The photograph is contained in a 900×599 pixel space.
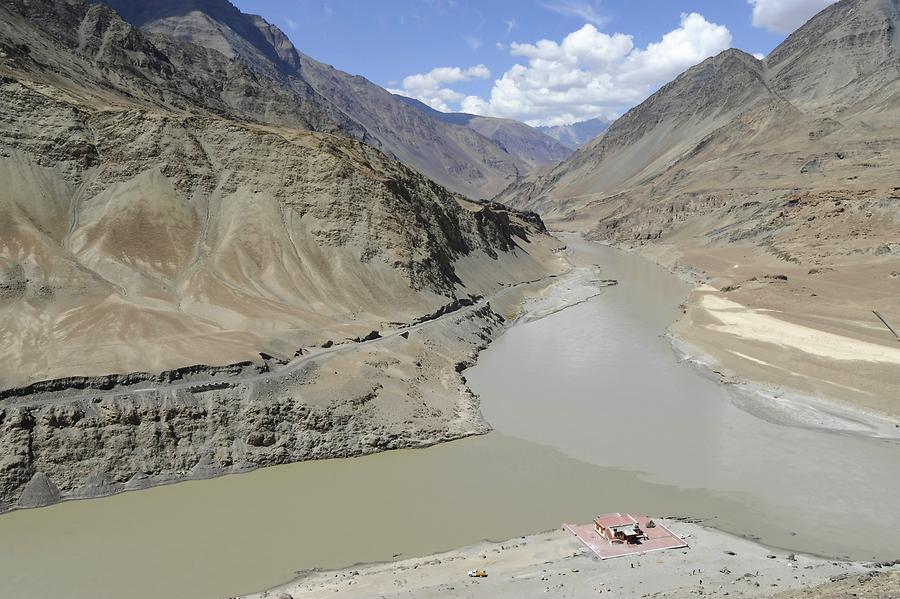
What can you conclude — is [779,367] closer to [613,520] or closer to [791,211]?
[613,520]

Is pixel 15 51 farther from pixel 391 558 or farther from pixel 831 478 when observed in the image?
pixel 831 478

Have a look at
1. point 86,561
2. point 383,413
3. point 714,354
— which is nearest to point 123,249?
point 383,413

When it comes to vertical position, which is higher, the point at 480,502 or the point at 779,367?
the point at 779,367

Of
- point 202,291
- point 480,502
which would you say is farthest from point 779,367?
point 202,291

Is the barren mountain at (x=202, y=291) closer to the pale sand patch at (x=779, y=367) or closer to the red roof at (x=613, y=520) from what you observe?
the red roof at (x=613, y=520)

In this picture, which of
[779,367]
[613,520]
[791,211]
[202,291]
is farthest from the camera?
[791,211]

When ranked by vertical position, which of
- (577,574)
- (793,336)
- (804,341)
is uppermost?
(793,336)
